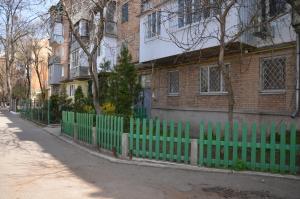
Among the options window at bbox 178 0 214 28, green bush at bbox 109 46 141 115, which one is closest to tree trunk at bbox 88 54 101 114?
green bush at bbox 109 46 141 115

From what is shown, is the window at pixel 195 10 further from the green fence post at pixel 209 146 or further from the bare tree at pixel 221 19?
the green fence post at pixel 209 146

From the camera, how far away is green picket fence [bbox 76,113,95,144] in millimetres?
14086

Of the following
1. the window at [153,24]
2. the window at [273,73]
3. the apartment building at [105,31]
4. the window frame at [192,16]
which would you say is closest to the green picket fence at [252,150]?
the window at [273,73]

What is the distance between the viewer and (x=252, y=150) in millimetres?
9273

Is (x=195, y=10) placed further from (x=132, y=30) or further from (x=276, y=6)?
(x=132, y=30)

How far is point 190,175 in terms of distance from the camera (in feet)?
29.2

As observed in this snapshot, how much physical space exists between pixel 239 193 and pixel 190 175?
1.73 metres

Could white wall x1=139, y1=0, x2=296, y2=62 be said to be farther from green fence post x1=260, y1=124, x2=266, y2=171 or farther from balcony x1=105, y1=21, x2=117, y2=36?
balcony x1=105, y1=21, x2=117, y2=36

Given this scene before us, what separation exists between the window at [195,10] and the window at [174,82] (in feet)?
11.6

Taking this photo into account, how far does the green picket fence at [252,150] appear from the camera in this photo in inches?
353

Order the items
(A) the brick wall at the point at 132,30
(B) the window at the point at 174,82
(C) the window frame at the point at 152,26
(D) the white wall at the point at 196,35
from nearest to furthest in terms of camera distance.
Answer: (D) the white wall at the point at 196,35
(C) the window frame at the point at 152,26
(B) the window at the point at 174,82
(A) the brick wall at the point at 132,30

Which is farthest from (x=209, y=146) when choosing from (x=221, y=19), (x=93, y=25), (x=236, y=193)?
(x=93, y=25)

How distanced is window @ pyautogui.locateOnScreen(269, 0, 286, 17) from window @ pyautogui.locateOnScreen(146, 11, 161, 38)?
22.8 ft

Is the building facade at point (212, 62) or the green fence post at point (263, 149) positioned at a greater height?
the building facade at point (212, 62)
